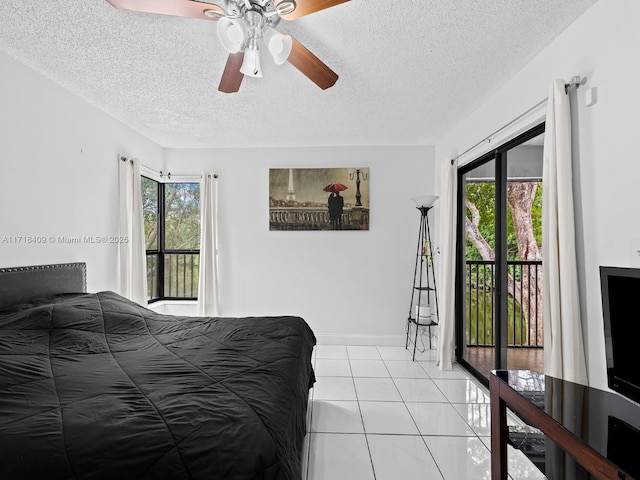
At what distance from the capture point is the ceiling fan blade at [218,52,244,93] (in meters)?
1.95

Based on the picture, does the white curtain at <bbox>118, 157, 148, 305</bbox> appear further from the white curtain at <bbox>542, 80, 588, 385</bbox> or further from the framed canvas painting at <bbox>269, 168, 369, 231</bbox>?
the white curtain at <bbox>542, 80, 588, 385</bbox>

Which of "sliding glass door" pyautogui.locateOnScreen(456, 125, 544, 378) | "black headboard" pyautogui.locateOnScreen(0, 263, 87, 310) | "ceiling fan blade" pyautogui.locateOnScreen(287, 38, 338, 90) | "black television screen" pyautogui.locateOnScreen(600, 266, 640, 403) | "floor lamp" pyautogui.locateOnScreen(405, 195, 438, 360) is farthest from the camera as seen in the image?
"floor lamp" pyautogui.locateOnScreen(405, 195, 438, 360)

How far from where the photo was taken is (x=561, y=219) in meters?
1.90

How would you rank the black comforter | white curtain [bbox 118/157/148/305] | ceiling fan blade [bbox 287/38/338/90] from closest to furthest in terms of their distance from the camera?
the black comforter, ceiling fan blade [bbox 287/38/338/90], white curtain [bbox 118/157/148/305]

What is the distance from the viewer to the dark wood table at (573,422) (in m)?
1.10

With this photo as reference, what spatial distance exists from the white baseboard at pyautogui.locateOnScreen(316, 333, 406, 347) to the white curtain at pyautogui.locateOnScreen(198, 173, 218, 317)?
1.45 m

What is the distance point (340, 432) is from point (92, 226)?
2783 millimetres

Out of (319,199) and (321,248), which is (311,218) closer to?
(319,199)

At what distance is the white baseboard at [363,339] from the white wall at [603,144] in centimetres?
277

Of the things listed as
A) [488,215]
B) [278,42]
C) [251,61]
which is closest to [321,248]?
[488,215]

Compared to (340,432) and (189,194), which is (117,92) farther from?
Result: (340,432)

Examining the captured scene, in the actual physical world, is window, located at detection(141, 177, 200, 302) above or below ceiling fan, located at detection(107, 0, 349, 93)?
below

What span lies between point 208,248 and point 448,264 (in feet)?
9.41

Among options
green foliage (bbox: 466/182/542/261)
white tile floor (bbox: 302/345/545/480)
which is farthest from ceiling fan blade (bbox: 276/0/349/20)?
green foliage (bbox: 466/182/542/261)
